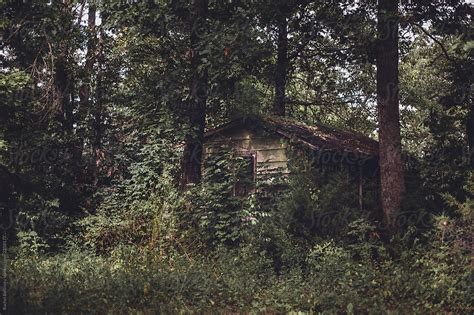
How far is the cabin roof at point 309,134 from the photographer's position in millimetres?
20719

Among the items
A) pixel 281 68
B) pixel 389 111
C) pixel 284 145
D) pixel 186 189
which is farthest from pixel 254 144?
pixel 389 111

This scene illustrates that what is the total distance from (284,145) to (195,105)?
11.1 ft

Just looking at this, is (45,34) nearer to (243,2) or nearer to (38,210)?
(38,210)

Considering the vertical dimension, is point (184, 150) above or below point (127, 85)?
below

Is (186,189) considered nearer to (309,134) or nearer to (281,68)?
(309,134)

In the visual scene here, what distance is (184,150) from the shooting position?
800 inches

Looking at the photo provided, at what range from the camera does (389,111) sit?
17.1m

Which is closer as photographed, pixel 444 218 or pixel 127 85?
pixel 444 218

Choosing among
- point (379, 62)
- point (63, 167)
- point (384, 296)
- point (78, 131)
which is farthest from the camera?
point (78, 131)

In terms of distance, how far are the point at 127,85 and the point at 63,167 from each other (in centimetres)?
449

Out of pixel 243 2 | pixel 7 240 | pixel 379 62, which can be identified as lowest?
pixel 7 240

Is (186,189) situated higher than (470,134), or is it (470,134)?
(470,134)

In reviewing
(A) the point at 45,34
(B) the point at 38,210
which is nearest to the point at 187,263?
(B) the point at 38,210

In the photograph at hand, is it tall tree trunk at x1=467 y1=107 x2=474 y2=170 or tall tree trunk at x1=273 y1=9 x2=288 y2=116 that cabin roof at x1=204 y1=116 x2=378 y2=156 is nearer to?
tall tree trunk at x1=273 y1=9 x2=288 y2=116
